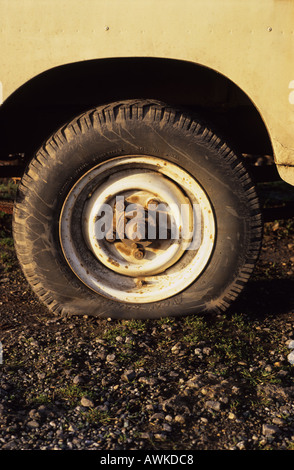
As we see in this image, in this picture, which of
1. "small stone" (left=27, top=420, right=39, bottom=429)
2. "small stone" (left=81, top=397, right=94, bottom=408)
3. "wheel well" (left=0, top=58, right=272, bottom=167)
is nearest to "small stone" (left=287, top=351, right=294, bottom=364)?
"small stone" (left=81, top=397, right=94, bottom=408)

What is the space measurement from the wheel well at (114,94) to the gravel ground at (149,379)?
987 millimetres

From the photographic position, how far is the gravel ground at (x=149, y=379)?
7.06 ft

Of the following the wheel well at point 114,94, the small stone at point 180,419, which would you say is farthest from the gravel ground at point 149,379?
the wheel well at point 114,94

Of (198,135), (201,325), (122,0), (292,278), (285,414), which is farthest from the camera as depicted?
(292,278)

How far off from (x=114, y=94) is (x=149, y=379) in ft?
5.21

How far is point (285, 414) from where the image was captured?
2268 millimetres

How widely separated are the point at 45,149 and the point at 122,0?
0.79m

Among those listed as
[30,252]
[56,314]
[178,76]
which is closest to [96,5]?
[178,76]

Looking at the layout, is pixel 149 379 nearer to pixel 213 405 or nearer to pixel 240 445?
pixel 213 405

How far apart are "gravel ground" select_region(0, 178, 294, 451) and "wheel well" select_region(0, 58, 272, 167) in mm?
987

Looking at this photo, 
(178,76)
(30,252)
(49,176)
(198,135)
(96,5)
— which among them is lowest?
(30,252)

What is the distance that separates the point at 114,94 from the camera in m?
3.17

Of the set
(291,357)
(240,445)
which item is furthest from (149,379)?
(291,357)
